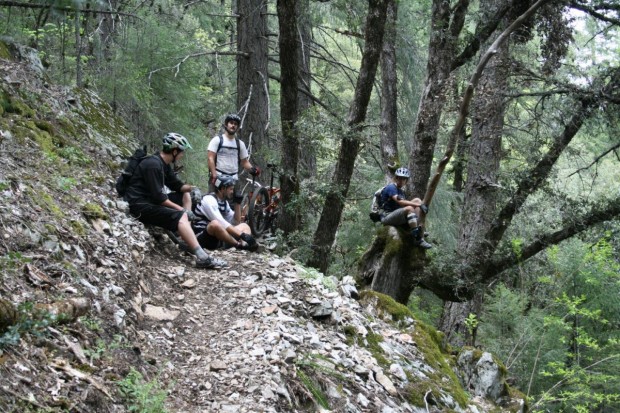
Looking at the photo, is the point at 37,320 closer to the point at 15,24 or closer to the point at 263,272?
the point at 263,272

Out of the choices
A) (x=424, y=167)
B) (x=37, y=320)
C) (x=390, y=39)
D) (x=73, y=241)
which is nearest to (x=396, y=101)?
(x=390, y=39)

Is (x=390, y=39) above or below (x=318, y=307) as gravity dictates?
above

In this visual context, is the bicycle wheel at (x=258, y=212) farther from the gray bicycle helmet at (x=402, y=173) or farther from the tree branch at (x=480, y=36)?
the tree branch at (x=480, y=36)

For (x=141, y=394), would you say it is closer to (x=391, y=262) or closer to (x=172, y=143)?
(x=172, y=143)

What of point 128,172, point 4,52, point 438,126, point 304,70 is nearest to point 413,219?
point 438,126

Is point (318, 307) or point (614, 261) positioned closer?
point (318, 307)

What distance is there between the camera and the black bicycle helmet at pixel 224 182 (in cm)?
810

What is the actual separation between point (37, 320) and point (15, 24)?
20.2ft

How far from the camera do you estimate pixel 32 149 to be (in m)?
6.45

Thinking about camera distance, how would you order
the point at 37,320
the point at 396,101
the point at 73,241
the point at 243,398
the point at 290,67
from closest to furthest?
1. the point at 37,320
2. the point at 243,398
3. the point at 73,241
4. the point at 290,67
5. the point at 396,101

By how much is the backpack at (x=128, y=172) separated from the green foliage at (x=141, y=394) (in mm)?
3524

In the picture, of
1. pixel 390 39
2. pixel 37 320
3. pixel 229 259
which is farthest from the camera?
pixel 390 39

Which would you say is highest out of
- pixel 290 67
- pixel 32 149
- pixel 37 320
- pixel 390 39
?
pixel 390 39

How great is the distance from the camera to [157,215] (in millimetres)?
6711
